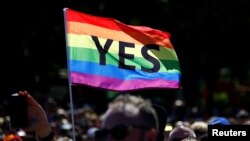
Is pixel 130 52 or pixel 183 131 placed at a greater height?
pixel 130 52

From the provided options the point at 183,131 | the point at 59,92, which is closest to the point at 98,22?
the point at 183,131

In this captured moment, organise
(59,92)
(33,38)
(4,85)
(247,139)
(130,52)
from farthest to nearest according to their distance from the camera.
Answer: (59,92) → (33,38) → (4,85) → (130,52) → (247,139)

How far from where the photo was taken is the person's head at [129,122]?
336 centimetres

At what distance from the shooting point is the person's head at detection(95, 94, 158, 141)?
3363mm

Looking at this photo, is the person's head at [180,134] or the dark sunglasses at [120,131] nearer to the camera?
the dark sunglasses at [120,131]

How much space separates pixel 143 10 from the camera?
861 inches

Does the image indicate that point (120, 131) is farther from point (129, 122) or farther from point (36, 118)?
point (36, 118)

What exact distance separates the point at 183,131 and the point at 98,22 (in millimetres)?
2055

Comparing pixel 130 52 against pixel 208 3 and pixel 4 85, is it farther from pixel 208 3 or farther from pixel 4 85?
pixel 208 3

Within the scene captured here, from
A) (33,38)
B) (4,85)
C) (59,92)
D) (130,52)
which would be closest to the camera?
(130,52)

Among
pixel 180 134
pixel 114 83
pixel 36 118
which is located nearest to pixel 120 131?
pixel 36 118

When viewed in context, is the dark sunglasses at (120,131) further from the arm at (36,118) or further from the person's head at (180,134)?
the person's head at (180,134)

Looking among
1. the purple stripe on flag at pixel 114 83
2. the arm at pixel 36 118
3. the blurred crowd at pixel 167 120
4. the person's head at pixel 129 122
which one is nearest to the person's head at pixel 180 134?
the blurred crowd at pixel 167 120

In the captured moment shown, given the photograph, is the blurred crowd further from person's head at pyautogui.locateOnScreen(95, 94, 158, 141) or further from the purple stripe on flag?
person's head at pyautogui.locateOnScreen(95, 94, 158, 141)
